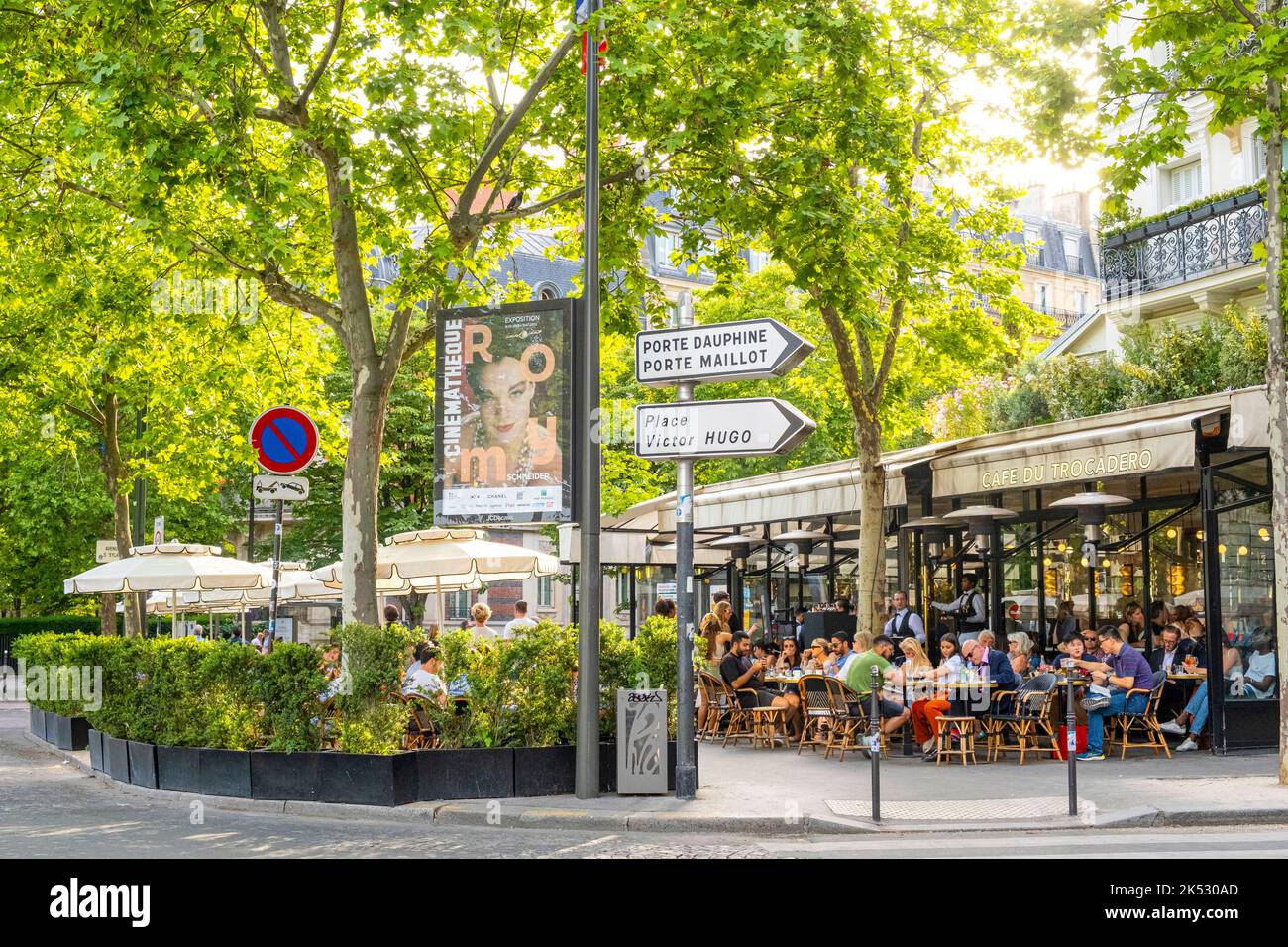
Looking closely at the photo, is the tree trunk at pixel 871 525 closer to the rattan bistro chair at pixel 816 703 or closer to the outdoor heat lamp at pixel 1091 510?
the outdoor heat lamp at pixel 1091 510

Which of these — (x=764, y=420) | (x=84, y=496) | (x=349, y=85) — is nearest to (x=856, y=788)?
(x=764, y=420)

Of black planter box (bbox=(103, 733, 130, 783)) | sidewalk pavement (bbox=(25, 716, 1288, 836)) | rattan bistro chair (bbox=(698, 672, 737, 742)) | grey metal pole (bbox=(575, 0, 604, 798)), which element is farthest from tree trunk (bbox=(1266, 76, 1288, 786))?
black planter box (bbox=(103, 733, 130, 783))

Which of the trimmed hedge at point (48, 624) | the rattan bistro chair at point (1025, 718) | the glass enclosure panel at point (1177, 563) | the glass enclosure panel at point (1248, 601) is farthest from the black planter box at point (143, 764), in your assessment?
the trimmed hedge at point (48, 624)

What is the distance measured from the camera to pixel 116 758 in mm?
14914

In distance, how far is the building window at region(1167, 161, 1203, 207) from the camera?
2830 centimetres

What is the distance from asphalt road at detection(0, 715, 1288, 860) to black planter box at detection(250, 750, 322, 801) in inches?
15.2

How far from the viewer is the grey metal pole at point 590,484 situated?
12289mm

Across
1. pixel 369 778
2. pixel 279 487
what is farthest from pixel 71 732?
pixel 369 778

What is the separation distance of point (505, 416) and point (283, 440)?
2154 millimetres

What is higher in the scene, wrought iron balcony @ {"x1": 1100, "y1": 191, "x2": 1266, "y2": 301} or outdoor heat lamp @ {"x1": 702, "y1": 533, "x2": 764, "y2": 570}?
wrought iron balcony @ {"x1": 1100, "y1": 191, "x2": 1266, "y2": 301}

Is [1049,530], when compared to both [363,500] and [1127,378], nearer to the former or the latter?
[1127,378]

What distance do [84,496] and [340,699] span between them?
106ft

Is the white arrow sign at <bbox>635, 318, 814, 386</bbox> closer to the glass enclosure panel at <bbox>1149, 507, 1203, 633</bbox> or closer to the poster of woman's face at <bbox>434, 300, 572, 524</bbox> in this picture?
the poster of woman's face at <bbox>434, 300, 572, 524</bbox>

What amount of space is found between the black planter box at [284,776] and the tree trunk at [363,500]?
204cm
